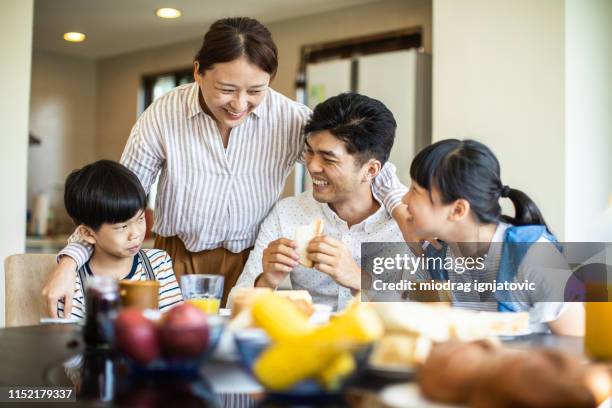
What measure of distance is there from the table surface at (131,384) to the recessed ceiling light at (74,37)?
5.30m

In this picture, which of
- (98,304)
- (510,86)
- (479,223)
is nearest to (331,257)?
(479,223)

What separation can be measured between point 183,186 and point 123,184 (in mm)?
336

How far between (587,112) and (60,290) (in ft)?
9.41

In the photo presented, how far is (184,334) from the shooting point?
829mm

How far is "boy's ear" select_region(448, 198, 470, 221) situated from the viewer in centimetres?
165

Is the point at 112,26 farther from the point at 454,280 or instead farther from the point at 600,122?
the point at 454,280

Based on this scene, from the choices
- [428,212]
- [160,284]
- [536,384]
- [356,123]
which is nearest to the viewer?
[536,384]

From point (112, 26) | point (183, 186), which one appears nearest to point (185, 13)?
point (112, 26)

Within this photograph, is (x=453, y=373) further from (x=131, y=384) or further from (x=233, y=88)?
(x=233, y=88)

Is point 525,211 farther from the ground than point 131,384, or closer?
farther from the ground

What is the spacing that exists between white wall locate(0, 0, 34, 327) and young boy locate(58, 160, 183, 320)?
1931 millimetres

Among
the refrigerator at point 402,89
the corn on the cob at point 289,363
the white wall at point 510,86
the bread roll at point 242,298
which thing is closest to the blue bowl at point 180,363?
the corn on the cob at point 289,363

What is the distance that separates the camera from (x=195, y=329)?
2.73ft

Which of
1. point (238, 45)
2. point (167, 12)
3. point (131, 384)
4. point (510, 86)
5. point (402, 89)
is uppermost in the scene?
point (167, 12)
